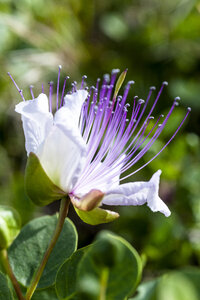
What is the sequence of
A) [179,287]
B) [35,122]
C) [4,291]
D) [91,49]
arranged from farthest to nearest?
[91,49], [35,122], [4,291], [179,287]

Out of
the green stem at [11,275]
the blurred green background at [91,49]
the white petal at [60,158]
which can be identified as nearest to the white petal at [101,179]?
the white petal at [60,158]

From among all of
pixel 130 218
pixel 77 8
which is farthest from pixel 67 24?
pixel 130 218

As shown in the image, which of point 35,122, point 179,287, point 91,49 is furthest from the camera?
point 91,49

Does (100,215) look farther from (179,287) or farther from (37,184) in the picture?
(179,287)

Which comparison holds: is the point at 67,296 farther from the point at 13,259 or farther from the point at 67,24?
the point at 67,24

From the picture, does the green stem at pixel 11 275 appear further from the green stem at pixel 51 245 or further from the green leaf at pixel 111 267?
the green leaf at pixel 111 267

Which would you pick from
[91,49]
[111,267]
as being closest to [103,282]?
[111,267]

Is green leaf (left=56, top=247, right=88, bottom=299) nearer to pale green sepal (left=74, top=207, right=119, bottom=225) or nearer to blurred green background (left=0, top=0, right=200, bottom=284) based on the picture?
pale green sepal (left=74, top=207, right=119, bottom=225)
